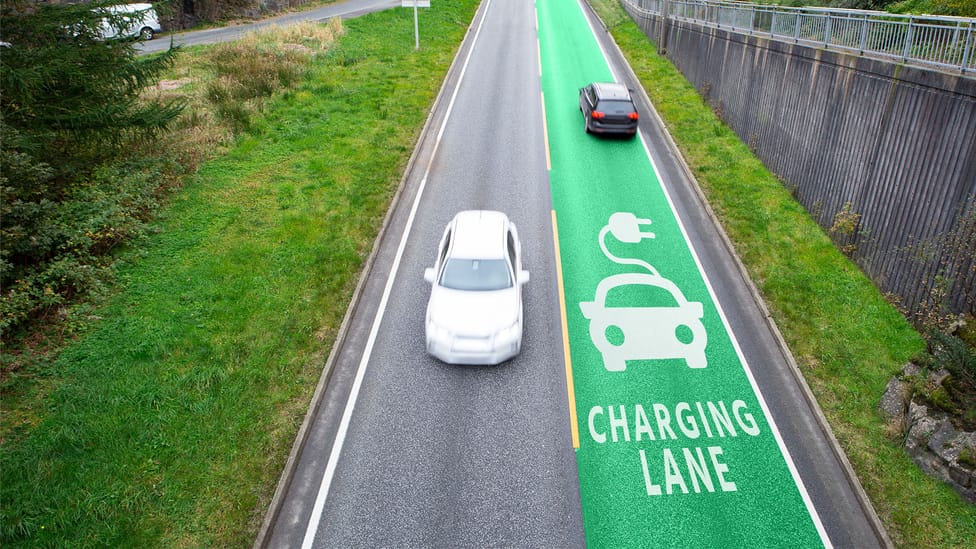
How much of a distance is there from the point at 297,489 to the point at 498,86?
71.8 ft

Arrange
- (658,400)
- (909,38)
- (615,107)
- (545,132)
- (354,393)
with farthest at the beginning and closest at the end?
(545,132) → (615,107) → (909,38) → (354,393) → (658,400)

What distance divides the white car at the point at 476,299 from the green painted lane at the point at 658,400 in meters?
1.57

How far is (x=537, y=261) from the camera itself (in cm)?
1383

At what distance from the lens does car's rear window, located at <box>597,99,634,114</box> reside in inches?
789

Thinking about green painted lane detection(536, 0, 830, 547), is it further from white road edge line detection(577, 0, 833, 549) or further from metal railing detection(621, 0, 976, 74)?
metal railing detection(621, 0, 976, 74)

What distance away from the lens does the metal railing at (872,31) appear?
10727mm

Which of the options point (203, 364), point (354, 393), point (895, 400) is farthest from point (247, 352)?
point (895, 400)

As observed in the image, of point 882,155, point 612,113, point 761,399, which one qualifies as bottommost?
point 761,399

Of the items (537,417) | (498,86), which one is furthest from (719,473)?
(498,86)

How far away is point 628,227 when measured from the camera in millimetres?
15219

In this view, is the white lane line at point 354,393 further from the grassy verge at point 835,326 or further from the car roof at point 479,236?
the grassy verge at point 835,326

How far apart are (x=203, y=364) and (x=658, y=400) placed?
26.8ft

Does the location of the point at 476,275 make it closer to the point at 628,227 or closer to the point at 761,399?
the point at 761,399

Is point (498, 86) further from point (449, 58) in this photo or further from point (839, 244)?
point (839, 244)
